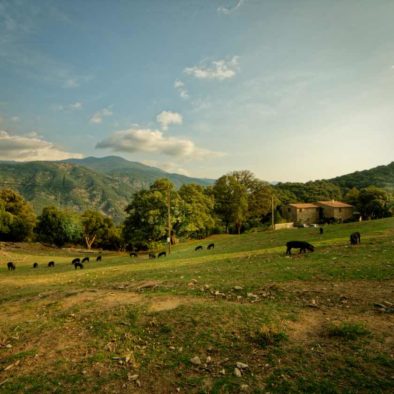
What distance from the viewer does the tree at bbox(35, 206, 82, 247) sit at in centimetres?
6625

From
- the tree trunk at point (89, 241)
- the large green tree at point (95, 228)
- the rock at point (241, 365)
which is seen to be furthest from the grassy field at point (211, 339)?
the tree trunk at point (89, 241)

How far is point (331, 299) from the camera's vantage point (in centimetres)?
860

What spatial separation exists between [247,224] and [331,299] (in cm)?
6653

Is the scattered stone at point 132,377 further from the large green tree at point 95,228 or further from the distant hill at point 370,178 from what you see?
the distant hill at point 370,178

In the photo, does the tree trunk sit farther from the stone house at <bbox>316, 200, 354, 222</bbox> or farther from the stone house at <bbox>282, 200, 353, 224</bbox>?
the stone house at <bbox>316, 200, 354, 222</bbox>

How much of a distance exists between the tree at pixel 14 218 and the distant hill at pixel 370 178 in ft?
373

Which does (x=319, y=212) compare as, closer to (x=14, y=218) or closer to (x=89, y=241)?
(x=89, y=241)

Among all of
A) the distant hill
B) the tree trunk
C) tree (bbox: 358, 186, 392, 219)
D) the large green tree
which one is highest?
the distant hill

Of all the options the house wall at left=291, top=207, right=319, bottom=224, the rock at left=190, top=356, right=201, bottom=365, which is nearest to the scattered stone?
the rock at left=190, top=356, right=201, bottom=365

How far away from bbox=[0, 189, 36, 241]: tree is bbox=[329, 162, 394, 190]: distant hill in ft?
373

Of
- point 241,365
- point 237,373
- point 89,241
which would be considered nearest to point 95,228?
point 89,241

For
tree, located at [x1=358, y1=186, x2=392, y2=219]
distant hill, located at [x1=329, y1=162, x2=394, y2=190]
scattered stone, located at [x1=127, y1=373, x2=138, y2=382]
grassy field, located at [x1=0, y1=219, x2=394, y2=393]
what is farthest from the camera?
distant hill, located at [x1=329, y1=162, x2=394, y2=190]

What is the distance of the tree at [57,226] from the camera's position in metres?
66.2

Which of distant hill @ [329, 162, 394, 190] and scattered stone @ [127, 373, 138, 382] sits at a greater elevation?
distant hill @ [329, 162, 394, 190]
